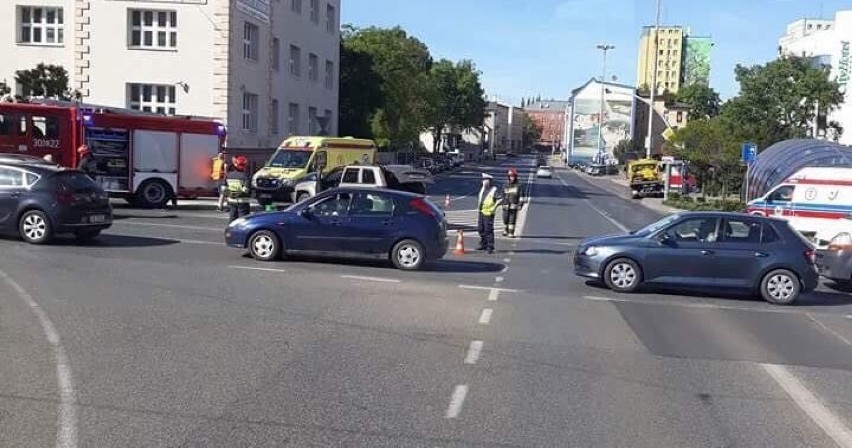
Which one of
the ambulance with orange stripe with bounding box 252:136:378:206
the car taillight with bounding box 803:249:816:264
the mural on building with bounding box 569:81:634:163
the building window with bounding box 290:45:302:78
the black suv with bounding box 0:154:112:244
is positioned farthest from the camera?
the mural on building with bounding box 569:81:634:163

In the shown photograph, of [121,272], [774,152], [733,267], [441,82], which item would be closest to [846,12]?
[774,152]

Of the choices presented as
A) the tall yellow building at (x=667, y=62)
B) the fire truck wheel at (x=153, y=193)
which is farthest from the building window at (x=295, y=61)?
the tall yellow building at (x=667, y=62)

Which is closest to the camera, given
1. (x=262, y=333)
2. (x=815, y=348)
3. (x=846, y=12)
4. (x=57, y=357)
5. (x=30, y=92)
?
(x=57, y=357)

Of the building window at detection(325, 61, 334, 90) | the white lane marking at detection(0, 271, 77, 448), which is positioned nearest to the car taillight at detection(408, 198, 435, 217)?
the white lane marking at detection(0, 271, 77, 448)

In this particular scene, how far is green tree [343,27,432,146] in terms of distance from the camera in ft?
230

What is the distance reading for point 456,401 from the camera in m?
7.00

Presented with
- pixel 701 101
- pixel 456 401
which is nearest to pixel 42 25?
pixel 456 401

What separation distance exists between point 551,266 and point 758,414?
1068 centimetres

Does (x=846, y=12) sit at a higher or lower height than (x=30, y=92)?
higher

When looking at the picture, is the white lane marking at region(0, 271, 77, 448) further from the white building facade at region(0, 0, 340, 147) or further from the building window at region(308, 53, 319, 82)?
the building window at region(308, 53, 319, 82)

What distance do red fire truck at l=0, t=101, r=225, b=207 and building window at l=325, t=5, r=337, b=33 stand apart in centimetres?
3025

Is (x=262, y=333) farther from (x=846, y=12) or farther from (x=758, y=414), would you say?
(x=846, y=12)

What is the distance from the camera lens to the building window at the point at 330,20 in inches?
2313

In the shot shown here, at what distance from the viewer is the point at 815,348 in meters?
10.3
